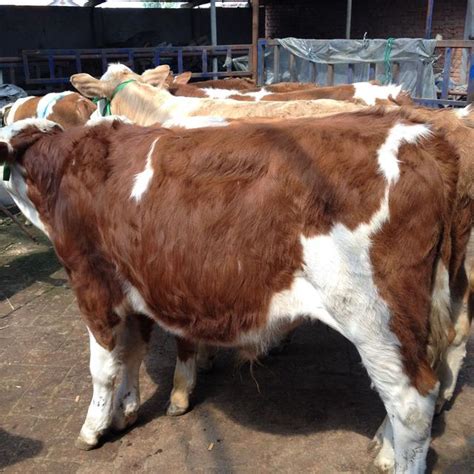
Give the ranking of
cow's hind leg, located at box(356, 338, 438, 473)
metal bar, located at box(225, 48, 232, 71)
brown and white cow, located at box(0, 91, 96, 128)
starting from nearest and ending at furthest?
cow's hind leg, located at box(356, 338, 438, 473) → brown and white cow, located at box(0, 91, 96, 128) → metal bar, located at box(225, 48, 232, 71)

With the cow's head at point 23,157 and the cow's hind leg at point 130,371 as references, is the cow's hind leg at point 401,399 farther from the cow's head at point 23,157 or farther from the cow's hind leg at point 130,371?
the cow's head at point 23,157

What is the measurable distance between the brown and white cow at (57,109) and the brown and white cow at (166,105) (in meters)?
1.55

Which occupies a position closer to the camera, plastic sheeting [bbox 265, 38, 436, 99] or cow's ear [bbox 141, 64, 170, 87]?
cow's ear [bbox 141, 64, 170, 87]

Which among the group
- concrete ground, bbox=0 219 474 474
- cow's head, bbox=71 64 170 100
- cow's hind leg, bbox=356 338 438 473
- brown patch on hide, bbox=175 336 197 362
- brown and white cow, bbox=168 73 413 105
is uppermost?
cow's head, bbox=71 64 170 100

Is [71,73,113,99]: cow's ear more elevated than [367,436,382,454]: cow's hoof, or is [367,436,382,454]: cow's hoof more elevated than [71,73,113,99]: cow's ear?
[71,73,113,99]: cow's ear

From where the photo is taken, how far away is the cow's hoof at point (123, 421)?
337cm

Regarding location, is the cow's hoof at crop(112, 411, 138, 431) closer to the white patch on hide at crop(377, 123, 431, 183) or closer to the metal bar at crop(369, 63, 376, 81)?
the white patch on hide at crop(377, 123, 431, 183)

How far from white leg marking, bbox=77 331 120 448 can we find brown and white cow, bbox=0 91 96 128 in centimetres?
450

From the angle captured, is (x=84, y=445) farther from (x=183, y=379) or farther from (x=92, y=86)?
(x=92, y=86)

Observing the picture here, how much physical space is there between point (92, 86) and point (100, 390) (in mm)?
3411

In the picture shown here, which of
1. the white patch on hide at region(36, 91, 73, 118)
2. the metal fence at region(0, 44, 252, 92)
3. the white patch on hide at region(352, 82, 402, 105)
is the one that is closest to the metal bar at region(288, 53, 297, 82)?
the metal fence at region(0, 44, 252, 92)

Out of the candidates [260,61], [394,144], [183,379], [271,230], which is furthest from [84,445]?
[260,61]

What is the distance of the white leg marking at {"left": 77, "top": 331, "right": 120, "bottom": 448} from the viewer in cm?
321

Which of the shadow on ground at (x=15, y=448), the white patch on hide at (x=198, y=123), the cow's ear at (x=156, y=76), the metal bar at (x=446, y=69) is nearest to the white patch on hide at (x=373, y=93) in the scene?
the metal bar at (x=446, y=69)
